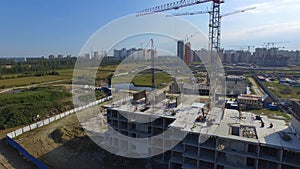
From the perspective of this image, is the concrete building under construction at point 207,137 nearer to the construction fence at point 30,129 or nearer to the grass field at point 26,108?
the construction fence at point 30,129

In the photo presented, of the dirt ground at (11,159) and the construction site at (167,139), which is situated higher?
the construction site at (167,139)

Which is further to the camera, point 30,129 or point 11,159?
point 30,129

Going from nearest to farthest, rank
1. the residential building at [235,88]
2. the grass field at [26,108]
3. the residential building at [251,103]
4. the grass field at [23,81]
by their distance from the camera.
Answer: the grass field at [26,108], the residential building at [251,103], the residential building at [235,88], the grass field at [23,81]

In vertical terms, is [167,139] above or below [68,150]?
above

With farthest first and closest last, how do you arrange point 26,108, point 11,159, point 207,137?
point 26,108 < point 11,159 < point 207,137

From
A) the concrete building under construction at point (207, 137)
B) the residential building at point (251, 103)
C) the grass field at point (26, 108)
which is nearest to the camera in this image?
the concrete building under construction at point (207, 137)

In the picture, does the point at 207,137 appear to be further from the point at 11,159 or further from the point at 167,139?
the point at 11,159

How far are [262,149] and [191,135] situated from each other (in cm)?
256

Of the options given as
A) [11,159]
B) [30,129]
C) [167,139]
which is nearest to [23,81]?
[30,129]

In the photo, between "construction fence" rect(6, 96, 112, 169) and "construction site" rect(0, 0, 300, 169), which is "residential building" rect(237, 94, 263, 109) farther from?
"construction fence" rect(6, 96, 112, 169)

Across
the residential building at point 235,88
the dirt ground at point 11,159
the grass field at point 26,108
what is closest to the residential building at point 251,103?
the residential building at point 235,88

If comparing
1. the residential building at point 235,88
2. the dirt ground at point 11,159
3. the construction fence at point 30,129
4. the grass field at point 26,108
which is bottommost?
the dirt ground at point 11,159

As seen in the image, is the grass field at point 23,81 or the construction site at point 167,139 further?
the grass field at point 23,81

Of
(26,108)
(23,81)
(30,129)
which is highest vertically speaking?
(23,81)
